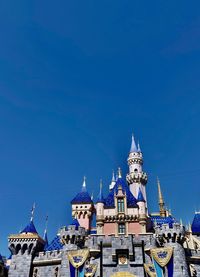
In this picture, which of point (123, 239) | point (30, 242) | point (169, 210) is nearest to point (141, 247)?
point (123, 239)

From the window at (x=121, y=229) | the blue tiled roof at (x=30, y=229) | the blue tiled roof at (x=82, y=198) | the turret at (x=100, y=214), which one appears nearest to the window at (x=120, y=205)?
the window at (x=121, y=229)

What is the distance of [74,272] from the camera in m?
26.1

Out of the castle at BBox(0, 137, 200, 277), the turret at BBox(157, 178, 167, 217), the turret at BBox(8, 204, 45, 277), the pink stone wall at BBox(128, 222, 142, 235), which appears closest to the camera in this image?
the castle at BBox(0, 137, 200, 277)

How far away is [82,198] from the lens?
44.2 m

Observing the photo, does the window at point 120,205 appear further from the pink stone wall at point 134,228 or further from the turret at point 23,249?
the turret at point 23,249

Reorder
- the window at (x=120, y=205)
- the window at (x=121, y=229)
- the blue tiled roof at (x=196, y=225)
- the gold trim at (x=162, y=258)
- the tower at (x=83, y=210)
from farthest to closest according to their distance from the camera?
1. the tower at (x=83, y=210)
2. the blue tiled roof at (x=196, y=225)
3. the window at (x=120, y=205)
4. the window at (x=121, y=229)
5. the gold trim at (x=162, y=258)

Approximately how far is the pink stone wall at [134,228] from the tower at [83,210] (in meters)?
10.3

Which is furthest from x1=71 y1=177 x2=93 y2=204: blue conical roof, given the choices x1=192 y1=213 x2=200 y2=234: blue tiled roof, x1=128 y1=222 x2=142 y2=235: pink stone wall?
x1=192 y1=213 x2=200 y2=234: blue tiled roof

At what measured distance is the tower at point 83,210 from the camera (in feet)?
139

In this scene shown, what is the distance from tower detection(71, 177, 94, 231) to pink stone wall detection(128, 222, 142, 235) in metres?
10.3

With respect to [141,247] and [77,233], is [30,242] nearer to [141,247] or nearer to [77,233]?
[77,233]

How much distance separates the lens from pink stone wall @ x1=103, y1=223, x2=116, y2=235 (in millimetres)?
33553

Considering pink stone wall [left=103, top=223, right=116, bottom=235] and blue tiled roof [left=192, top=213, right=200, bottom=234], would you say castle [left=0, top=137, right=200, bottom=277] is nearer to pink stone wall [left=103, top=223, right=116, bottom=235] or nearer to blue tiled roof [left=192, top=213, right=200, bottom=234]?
pink stone wall [left=103, top=223, right=116, bottom=235]

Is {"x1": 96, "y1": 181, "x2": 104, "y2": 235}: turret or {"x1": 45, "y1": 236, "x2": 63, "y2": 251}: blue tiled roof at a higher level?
{"x1": 96, "y1": 181, "x2": 104, "y2": 235}: turret
